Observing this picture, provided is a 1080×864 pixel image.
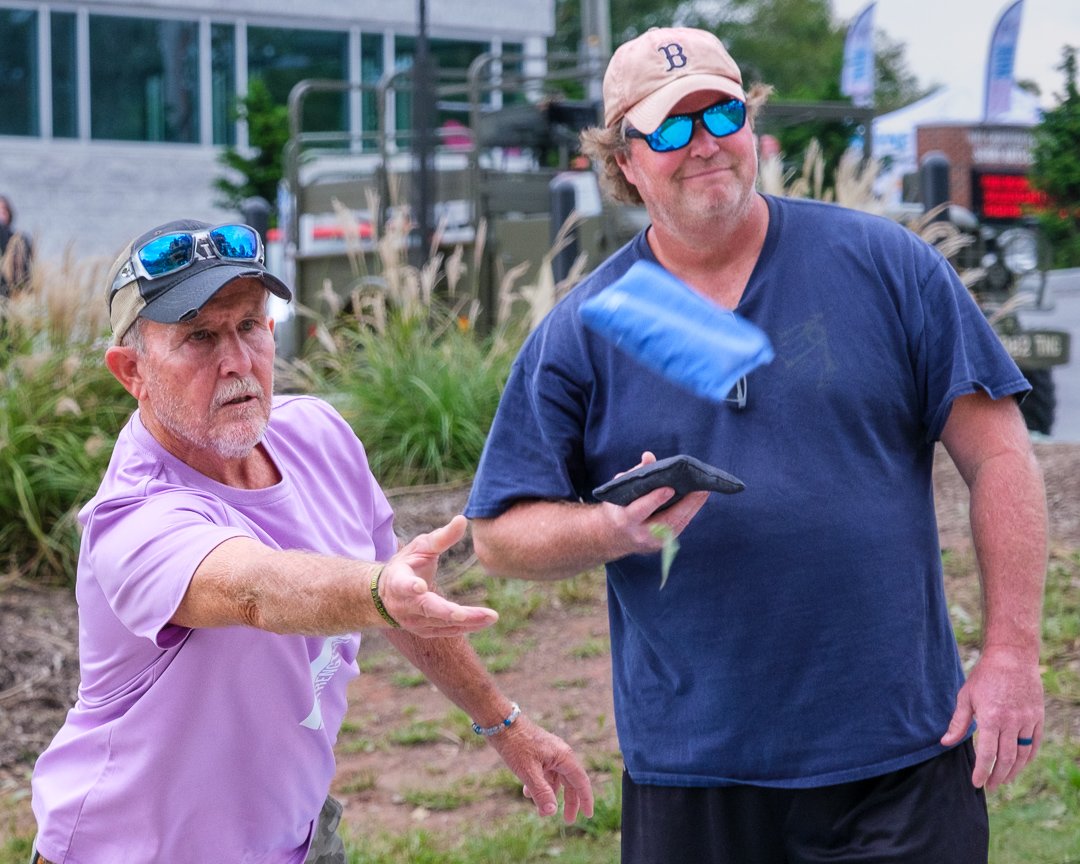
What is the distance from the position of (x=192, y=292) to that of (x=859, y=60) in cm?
2540

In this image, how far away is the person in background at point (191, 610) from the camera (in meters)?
2.46

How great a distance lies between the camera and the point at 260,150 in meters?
23.4

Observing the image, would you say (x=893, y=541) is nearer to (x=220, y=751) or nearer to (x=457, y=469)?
(x=220, y=751)

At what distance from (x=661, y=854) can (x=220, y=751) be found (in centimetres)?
91

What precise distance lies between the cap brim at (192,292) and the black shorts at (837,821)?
1.30 meters

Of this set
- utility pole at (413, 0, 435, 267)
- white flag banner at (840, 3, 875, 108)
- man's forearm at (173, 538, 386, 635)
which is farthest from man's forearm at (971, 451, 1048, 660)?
white flag banner at (840, 3, 875, 108)

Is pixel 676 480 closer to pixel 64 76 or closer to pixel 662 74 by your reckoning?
pixel 662 74

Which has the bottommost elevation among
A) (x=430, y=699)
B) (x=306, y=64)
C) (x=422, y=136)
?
(x=430, y=699)

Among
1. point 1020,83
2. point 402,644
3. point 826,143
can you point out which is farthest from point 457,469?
point 1020,83

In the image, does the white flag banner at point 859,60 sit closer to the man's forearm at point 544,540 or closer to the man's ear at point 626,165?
the man's ear at point 626,165

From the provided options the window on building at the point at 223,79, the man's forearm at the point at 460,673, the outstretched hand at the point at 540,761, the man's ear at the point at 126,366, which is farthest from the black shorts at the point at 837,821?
Result: the window on building at the point at 223,79

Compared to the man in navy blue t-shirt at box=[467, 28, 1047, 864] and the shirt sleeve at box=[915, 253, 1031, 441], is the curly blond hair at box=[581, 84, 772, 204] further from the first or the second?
the shirt sleeve at box=[915, 253, 1031, 441]

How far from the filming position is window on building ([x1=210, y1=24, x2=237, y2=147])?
85.0 feet

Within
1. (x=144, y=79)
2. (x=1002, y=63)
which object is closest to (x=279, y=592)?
(x=1002, y=63)
